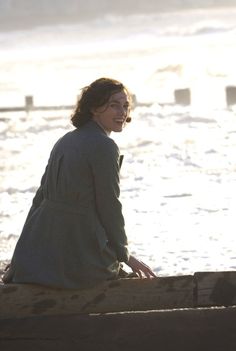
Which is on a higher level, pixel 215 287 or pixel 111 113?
pixel 111 113

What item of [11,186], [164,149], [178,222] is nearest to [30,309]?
[178,222]

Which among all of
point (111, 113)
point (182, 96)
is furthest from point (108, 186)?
point (182, 96)

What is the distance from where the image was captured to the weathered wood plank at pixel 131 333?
4.13m

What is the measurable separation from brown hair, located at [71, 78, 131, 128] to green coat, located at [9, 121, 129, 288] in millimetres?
156

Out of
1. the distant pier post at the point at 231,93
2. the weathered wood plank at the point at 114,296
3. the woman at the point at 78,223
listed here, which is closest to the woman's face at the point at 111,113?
the woman at the point at 78,223

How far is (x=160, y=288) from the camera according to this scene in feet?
14.6

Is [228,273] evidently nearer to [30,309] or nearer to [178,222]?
[30,309]

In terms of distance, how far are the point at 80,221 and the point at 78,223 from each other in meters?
0.01

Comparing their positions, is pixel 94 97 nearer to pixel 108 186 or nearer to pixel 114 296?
pixel 108 186

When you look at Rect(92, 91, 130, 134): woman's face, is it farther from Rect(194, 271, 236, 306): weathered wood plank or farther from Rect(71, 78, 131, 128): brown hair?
Rect(194, 271, 236, 306): weathered wood plank

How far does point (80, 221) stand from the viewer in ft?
14.8

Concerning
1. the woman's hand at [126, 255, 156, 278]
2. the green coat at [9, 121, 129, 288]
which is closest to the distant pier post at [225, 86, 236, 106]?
the woman's hand at [126, 255, 156, 278]

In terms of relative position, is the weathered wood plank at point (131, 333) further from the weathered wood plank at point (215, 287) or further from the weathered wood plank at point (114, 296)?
the weathered wood plank at point (215, 287)

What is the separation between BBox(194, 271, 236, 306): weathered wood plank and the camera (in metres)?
4.46
